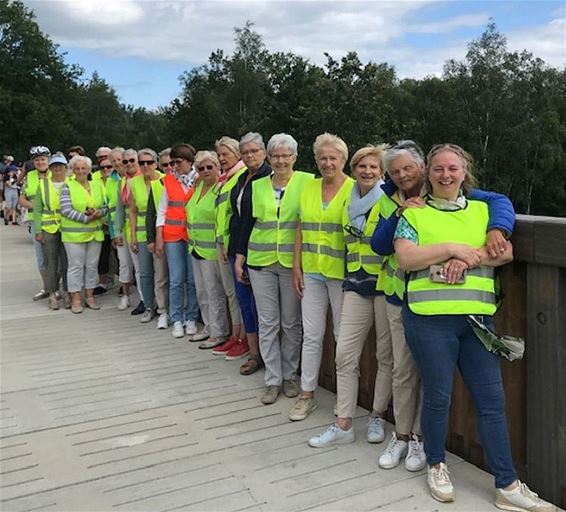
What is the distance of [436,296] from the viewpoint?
9.53 ft

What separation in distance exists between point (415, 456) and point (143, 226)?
4.27 metres

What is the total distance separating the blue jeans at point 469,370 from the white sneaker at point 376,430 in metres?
0.82

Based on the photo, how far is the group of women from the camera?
294cm

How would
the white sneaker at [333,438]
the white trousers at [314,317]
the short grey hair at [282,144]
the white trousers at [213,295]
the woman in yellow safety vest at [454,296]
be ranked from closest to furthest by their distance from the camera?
the woman in yellow safety vest at [454,296] < the white sneaker at [333,438] < the white trousers at [314,317] < the short grey hair at [282,144] < the white trousers at [213,295]

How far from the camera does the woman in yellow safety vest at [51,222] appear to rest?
757cm

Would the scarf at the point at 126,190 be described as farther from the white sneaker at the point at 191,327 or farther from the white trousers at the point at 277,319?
the white trousers at the point at 277,319

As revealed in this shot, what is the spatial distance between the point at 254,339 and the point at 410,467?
82.2 inches

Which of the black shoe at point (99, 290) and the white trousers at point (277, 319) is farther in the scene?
the black shoe at point (99, 290)

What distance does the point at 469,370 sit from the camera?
3.00 m

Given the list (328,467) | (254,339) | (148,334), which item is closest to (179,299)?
(148,334)

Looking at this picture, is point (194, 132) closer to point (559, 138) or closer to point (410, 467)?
point (559, 138)

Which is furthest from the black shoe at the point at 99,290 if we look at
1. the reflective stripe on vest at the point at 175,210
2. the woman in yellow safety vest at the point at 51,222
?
the reflective stripe on vest at the point at 175,210

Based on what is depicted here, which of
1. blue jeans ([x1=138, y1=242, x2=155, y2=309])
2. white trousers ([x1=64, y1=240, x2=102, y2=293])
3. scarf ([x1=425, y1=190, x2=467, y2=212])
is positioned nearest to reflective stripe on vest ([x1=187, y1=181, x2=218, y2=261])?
blue jeans ([x1=138, y1=242, x2=155, y2=309])

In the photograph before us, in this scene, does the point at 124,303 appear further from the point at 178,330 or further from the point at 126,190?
the point at 178,330
